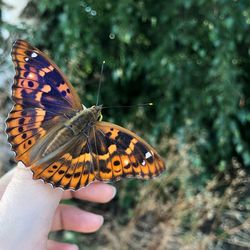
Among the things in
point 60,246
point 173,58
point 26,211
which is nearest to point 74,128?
point 26,211

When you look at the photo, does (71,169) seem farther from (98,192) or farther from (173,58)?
(173,58)

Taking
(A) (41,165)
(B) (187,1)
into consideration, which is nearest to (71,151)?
(A) (41,165)

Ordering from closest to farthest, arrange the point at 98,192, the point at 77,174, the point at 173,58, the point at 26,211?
the point at 26,211 → the point at 77,174 → the point at 98,192 → the point at 173,58

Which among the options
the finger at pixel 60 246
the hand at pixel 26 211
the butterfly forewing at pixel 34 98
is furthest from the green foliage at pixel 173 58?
the hand at pixel 26 211

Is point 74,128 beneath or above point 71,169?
above

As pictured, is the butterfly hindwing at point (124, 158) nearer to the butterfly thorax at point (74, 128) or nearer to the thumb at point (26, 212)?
the butterfly thorax at point (74, 128)

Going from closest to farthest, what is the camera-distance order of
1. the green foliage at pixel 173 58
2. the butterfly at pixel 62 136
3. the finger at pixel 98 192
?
1. the butterfly at pixel 62 136
2. the finger at pixel 98 192
3. the green foliage at pixel 173 58

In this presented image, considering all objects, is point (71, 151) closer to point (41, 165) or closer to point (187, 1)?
point (41, 165)
